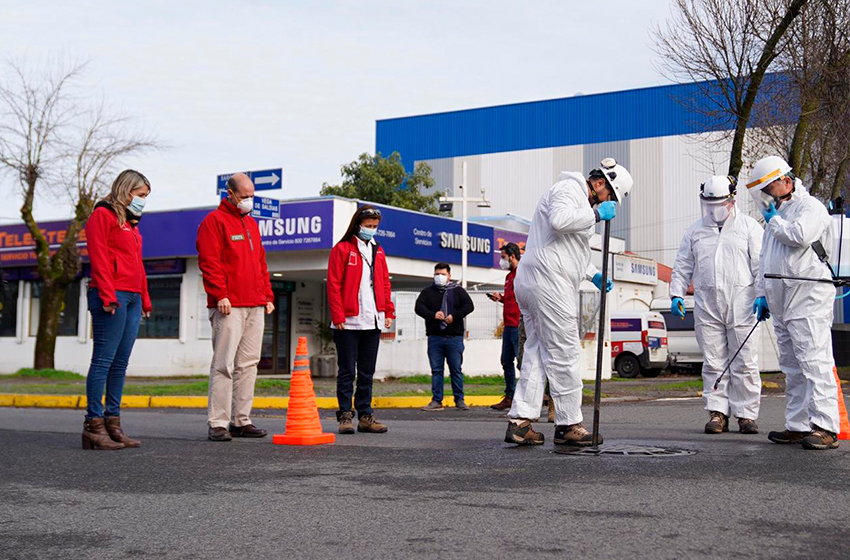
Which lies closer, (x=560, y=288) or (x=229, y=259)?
(x=560, y=288)

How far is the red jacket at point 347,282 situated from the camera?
8812mm

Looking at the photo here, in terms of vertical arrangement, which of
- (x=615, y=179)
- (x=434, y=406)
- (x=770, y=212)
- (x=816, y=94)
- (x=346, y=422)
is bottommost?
(x=434, y=406)

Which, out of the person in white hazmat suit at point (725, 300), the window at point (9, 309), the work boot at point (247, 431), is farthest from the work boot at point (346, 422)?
the window at point (9, 309)

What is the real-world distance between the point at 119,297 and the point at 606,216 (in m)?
3.59

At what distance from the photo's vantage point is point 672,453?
6.72 meters

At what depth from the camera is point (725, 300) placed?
8844 mm

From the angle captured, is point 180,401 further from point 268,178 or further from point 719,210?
point 719,210

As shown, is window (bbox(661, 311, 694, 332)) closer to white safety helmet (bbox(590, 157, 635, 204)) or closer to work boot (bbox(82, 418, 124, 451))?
white safety helmet (bbox(590, 157, 635, 204))

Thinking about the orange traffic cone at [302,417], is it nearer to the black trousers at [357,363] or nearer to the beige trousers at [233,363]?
the beige trousers at [233,363]

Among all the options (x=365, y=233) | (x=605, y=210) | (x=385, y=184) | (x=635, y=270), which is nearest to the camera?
(x=605, y=210)

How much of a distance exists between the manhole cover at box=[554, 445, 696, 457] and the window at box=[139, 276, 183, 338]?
2338 centimetres

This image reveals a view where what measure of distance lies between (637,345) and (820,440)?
21358mm

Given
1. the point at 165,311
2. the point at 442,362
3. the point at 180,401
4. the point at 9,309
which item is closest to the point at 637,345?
the point at 165,311

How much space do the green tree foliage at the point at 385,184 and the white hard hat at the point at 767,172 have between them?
40.4 m
